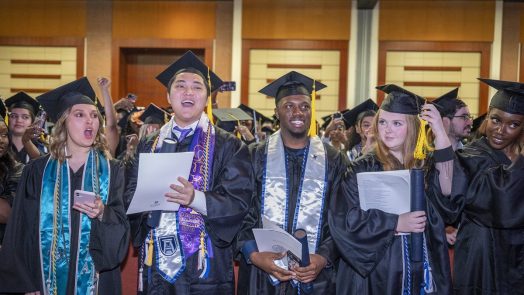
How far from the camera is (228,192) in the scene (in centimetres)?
296

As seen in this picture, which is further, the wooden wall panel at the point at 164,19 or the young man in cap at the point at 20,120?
the wooden wall panel at the point at 164,19

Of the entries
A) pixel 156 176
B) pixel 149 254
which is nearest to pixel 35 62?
pixel 149 254

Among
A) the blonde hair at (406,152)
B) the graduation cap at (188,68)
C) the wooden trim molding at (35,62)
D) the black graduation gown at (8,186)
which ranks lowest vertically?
the black graduation gown at (8,186)

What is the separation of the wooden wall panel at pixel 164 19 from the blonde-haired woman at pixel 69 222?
8401mm

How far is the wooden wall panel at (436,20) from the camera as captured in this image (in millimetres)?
10898

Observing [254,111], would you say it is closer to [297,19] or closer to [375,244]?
[375,244]

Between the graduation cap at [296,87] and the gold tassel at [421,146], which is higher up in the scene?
the graduation cap at [296,87]

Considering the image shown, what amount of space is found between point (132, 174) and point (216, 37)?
850cm

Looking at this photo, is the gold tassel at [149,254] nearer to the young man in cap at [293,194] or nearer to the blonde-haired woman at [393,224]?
the young man in cap at [293,194]

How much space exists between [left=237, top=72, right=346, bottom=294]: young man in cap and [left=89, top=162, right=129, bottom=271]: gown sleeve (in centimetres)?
73

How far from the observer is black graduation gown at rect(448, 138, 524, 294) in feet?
10.4

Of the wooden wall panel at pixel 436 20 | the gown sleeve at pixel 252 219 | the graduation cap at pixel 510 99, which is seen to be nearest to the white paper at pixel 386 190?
the gown sleeve at pixel 252 219

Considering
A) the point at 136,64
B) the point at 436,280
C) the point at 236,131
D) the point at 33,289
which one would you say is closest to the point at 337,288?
the point at 436,280

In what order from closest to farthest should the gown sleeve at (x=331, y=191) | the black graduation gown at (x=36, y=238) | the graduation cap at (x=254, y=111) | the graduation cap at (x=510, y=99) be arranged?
the black graduation gown at (x=36, y=238)
the gown sleeve at (x=331, y=191)
the graduation cap at (x=510, y=99)
the graduation cap at (x=254, y=111)
